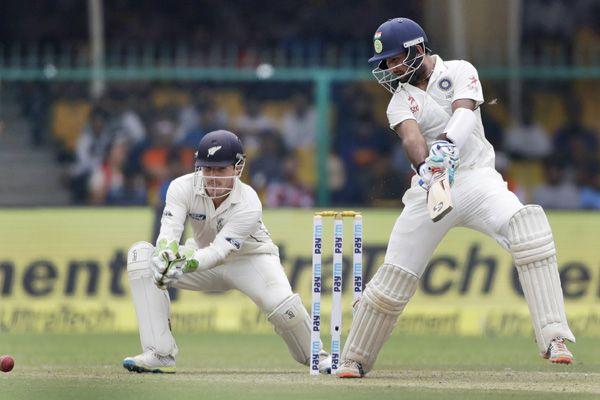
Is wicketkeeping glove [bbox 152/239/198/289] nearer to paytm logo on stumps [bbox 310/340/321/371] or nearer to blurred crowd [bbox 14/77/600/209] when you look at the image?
paytm logo on stumps [bbox 310/340/321/371]

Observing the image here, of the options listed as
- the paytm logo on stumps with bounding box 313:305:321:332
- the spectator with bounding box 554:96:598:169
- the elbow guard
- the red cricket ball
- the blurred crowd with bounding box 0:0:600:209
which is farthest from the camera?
the spectator with bounding box 554:96:598:169

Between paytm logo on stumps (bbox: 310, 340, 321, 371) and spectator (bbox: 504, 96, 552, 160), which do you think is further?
spectator (bbox: 504, 96, 552, 160)

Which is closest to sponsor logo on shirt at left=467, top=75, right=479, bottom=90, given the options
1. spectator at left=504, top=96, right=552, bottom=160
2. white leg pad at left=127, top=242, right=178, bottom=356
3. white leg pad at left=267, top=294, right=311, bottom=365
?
white leg pad at left=267, top=294, right=311, bottom=365

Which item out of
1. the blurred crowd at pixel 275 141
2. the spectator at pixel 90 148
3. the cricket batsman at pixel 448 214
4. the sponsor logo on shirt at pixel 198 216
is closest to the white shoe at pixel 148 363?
the sponsor logo on shirt at pixel 198 216

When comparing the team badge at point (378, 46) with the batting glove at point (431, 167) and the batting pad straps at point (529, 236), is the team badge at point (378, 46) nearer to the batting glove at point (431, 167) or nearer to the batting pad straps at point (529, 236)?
the batting glove at point (431, 167)

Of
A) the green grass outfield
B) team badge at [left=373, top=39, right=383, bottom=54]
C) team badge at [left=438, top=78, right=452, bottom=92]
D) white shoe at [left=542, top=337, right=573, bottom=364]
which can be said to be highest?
team badge at [left=373, top=39, right=383, bottom=54]

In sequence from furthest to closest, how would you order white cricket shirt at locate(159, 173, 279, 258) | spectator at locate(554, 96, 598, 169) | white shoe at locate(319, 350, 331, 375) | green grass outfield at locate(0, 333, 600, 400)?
spectator at locate(554, 96, 598, 169) → white shoe at locate(319, 350, 331, 375) → white cricket shirt at locate(159, 173, 279, 258) → green grass outfield at locate(0, 333, 600, 400)

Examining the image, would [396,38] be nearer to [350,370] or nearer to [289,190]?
[350,370]

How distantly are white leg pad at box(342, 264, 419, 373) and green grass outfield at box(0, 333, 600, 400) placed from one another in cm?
17

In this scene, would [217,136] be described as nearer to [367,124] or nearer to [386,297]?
[386,297]

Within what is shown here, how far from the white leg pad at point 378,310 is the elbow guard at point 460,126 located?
81 centimetres

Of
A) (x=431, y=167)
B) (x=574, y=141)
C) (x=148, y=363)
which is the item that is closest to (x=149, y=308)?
(x=148, y=363)

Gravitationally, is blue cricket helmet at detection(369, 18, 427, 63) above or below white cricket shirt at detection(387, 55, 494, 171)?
above

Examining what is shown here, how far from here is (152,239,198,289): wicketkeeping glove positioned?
8.72m
